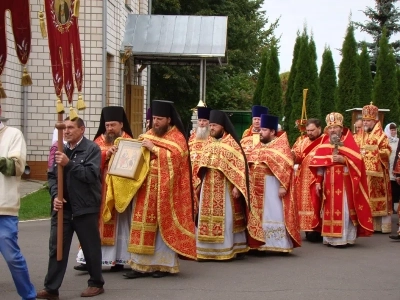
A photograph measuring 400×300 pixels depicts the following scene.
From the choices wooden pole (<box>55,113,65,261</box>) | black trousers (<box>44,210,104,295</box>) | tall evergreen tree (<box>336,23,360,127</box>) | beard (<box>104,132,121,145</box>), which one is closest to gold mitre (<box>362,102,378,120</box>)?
beard (<box>104,132,121,145</box>)

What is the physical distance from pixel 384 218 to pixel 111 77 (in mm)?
9847

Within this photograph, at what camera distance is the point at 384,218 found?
14.4 metres

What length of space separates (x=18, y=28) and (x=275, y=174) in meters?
4.49

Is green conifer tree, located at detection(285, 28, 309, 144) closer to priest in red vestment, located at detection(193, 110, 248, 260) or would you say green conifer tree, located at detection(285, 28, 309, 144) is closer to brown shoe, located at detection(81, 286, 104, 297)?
priest in red vestment, located at detection(193, 110, 248, 260)

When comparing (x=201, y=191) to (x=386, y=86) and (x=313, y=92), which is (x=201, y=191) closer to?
(x=313, y=92)

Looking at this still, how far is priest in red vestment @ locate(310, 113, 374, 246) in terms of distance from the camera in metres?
12.4

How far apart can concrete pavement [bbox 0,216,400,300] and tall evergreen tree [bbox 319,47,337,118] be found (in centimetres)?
1450

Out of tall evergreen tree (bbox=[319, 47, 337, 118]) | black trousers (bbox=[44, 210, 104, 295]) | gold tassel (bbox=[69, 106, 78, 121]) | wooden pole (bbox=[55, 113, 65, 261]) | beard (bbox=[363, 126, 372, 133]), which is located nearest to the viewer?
wooden pole (bbox=[55, 113, 65, 261])

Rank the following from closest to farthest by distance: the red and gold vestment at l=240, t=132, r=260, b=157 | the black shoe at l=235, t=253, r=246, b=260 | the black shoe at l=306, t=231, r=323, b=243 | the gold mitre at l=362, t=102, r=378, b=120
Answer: the black shoe at l=235, t=253, r=246, b=260 < the red and gold vestment at l=240, t=132, r=260, b=157 < the black shoe at l=306, t=231, r=323, b=243 < the gold mitre at l=362, t=102, r=378, b=120

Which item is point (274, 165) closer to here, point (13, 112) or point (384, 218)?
point (384, 218)

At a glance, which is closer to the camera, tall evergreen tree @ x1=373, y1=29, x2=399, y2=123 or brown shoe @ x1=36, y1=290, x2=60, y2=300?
brown shoe @ x1=36, y1=290, x2=60, y2=300

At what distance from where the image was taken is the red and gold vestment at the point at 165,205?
923 cm

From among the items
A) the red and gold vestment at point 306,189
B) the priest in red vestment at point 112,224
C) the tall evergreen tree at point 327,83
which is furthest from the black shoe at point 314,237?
the tall evergreen tree at point 327,83

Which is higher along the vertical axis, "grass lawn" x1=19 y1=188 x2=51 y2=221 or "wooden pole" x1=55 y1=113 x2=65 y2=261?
"wooden pole" x1=55 y1=113 x2=65 y2=261
